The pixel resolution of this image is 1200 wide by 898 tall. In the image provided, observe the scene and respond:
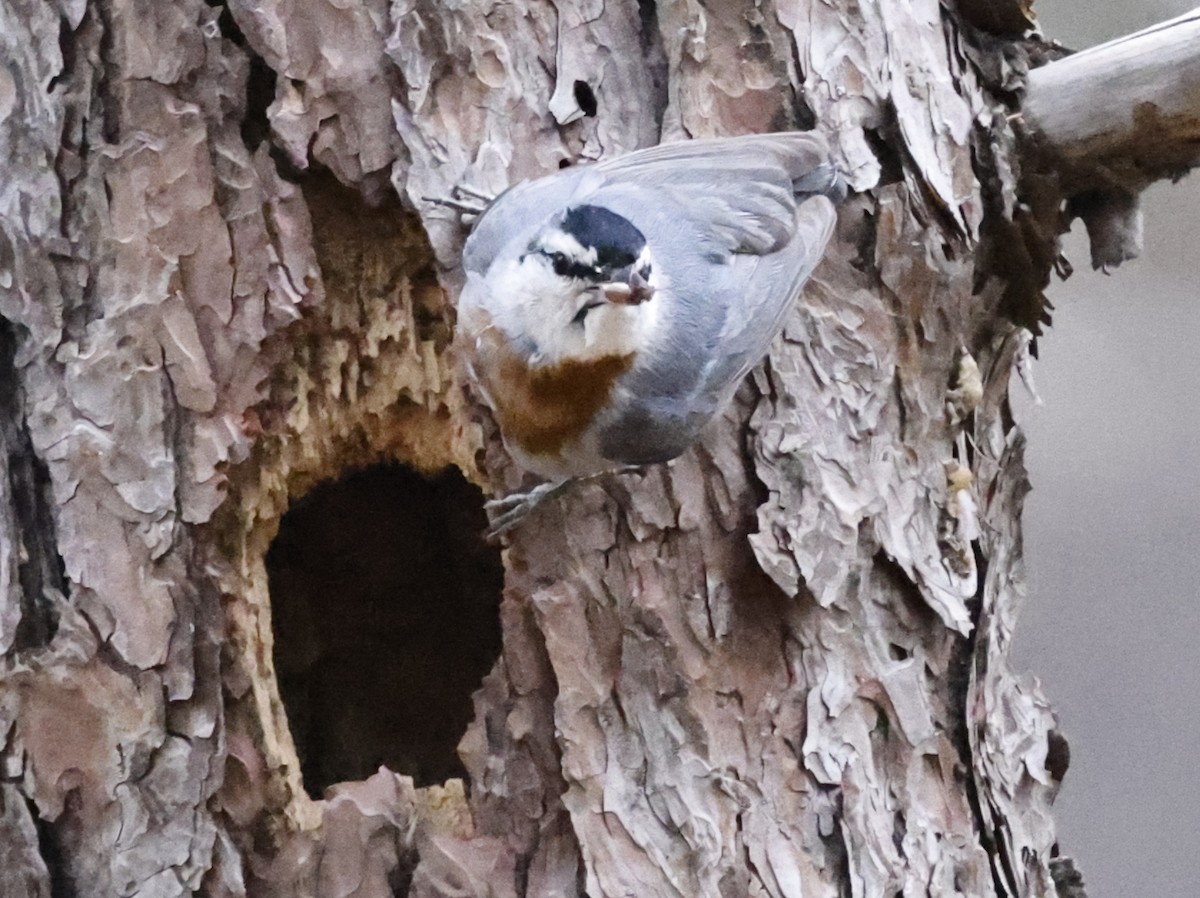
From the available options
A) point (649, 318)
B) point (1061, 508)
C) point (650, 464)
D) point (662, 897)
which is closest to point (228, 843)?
point (662, 897)

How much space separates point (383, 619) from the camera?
156 cm

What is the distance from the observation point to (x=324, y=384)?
116 centimetres

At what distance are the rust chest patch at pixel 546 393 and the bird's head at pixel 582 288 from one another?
0.01 metres

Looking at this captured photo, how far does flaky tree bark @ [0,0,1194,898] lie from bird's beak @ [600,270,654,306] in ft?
0.57

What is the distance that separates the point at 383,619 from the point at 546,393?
1.93ft

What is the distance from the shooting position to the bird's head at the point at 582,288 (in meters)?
1.01

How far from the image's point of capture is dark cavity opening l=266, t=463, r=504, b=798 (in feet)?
Result: 4.74

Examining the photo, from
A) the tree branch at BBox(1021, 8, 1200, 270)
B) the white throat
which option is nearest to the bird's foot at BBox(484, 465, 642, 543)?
the white throat

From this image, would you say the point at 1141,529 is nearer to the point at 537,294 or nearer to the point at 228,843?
the point at 537,294

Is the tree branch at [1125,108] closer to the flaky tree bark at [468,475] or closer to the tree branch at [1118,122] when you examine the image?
the tree branch at [1118,122]

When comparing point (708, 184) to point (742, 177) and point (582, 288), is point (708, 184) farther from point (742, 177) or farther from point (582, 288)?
point (582, 288)

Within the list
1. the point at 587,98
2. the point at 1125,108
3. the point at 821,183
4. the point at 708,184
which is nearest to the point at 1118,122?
the point at 1125,108

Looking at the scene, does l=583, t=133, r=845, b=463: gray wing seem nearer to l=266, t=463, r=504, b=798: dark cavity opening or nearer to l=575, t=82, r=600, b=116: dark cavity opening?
l=575, t=82, r=600, b=116: dark cavity opening

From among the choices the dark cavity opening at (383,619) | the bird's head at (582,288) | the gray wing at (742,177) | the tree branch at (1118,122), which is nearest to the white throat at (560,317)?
the bird's head at (582,288)
